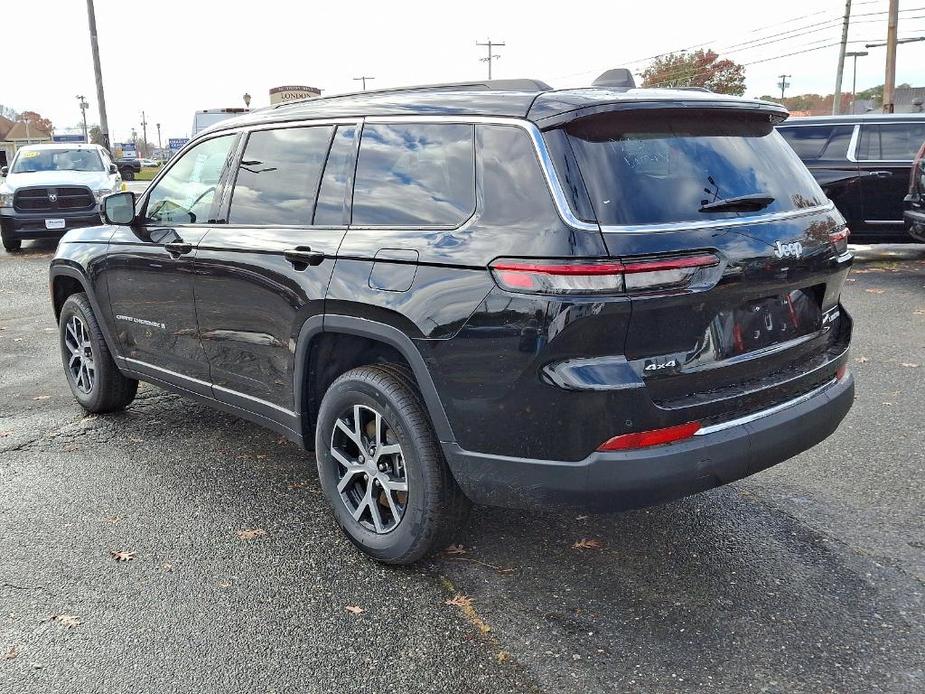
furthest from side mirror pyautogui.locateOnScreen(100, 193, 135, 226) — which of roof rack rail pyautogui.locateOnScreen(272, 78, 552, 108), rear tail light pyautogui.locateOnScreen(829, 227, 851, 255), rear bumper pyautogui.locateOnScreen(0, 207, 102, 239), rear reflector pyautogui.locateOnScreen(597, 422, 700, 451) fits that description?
rear bumper pyautogui.locateOnScreen(0, 207, 102, 239)

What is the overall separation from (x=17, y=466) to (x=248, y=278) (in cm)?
192

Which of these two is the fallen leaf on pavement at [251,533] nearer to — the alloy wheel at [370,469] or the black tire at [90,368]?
the alloy wheel at [370,469]

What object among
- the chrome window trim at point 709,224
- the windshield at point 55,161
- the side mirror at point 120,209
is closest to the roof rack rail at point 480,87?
the chrome window trim at point 709,224

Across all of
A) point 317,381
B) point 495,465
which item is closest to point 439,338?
point 495,465

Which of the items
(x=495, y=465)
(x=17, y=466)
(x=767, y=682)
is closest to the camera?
(x=767, y=682)

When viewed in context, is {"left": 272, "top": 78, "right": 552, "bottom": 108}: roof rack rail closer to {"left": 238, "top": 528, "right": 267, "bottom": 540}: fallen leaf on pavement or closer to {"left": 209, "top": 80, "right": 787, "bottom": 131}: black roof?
{"left": 209, "top": 80, "right": 787, "bottom": 131}: black roof

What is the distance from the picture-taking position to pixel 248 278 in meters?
3.86

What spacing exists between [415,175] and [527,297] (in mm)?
838

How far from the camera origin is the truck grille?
14867mm

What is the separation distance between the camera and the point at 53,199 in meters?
15.0

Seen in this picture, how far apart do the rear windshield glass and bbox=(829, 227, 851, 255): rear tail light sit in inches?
6.3

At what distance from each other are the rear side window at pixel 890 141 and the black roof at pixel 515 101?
341 inches

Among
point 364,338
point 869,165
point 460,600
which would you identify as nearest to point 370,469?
point 364,338

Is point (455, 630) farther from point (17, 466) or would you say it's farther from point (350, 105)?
point (17, 466)
